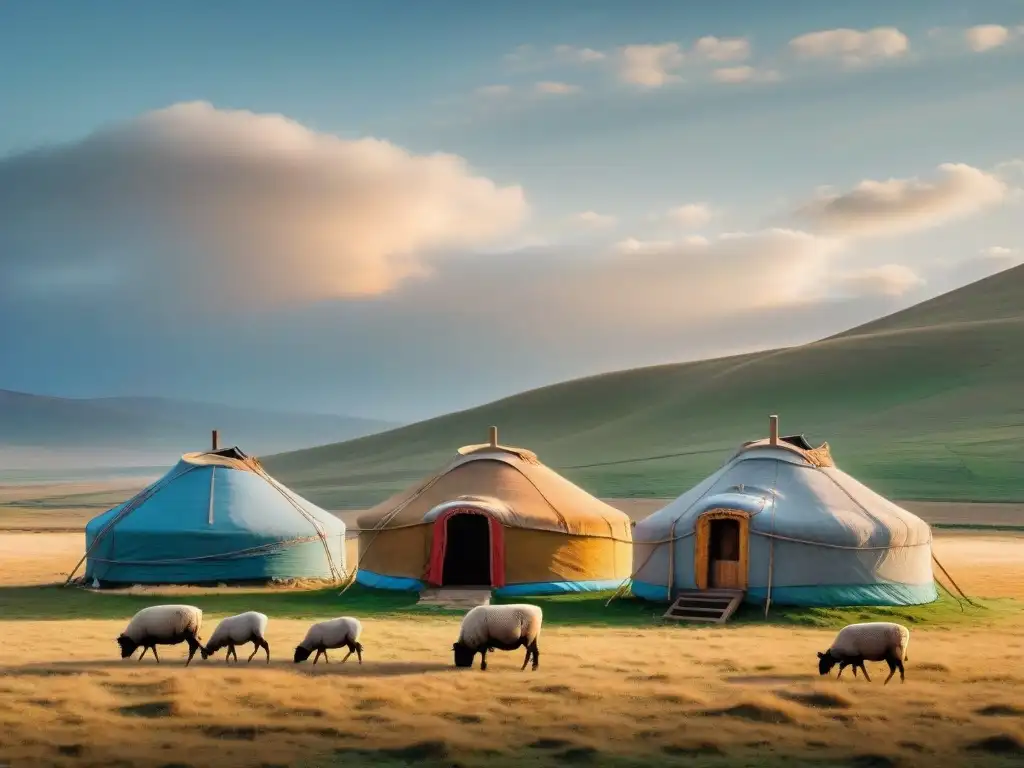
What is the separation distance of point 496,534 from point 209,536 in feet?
17.3

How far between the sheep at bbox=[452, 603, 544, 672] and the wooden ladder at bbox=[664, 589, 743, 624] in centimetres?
543

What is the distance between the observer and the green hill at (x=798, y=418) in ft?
206

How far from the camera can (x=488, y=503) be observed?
68.2 ft

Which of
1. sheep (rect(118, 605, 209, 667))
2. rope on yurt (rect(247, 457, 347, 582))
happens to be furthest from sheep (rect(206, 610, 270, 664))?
rope on yurt (rect(247, 457, 347, 582))

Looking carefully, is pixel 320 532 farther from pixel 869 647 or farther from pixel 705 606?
pixel 869 647

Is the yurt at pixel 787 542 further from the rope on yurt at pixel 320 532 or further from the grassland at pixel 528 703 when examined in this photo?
the rope on yurt at pixel 320 532

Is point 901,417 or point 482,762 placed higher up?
point 901,417

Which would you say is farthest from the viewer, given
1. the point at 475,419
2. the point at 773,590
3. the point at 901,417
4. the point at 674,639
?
the point at 475,419

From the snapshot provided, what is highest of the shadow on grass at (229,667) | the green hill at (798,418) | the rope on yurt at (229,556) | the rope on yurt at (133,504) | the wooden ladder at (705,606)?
the green hill at (798,418)

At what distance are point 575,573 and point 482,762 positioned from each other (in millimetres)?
12313

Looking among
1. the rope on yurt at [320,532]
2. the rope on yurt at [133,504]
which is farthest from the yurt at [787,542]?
the rope on yurt at [133,504]

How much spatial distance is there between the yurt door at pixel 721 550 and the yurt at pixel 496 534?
2.64 meters

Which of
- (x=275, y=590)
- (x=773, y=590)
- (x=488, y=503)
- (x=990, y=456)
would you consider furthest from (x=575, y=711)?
(x=990, y=456)

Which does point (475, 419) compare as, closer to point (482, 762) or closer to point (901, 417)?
point (901, 417)
